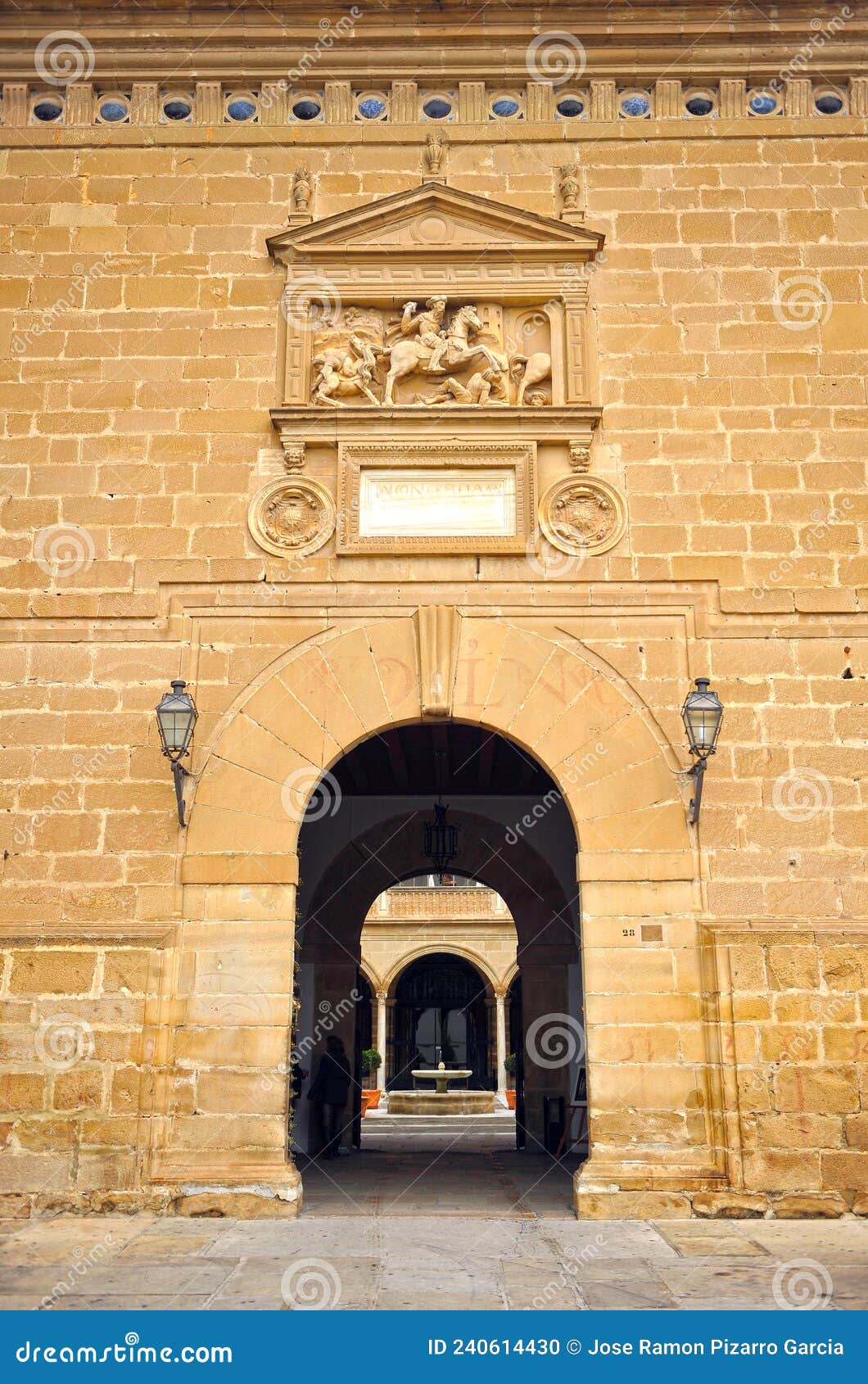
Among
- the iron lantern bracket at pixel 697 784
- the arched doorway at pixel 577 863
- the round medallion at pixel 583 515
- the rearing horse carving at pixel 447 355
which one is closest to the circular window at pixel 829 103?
the rearing horse carving at pixel 447 355

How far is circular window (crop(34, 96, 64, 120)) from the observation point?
8320mm

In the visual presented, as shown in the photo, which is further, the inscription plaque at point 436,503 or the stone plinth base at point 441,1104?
the stone plinth base at point 441,1104

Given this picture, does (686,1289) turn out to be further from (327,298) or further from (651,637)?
(327,298)

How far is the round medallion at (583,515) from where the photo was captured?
7.52 meters

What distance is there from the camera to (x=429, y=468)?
7629 millimetres

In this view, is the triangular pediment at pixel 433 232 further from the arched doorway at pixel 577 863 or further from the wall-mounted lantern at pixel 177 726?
the wall-mounted lantern at pixel 177 726

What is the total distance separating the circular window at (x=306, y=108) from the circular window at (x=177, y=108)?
27.5 inches

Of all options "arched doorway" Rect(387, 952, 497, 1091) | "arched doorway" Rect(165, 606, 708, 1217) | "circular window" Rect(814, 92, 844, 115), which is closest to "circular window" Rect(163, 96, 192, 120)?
"arched doorway" Rect(165, 606, 708, 1217)

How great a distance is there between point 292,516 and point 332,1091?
551 cm

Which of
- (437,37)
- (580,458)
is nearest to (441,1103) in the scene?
(580,458)

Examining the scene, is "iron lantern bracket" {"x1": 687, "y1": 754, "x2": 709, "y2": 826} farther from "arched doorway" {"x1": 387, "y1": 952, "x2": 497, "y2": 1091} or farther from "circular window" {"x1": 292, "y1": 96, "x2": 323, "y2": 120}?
"arched doorway" {"x1": 387, "y1": 952, "x2": 497, "y2": 1091}

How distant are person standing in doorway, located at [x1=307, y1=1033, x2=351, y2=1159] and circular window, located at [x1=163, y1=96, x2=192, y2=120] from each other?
7.46 meters

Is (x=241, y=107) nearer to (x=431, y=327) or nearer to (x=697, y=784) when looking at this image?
(x=431, y=327)

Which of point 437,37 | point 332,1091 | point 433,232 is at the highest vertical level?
point 437,37
